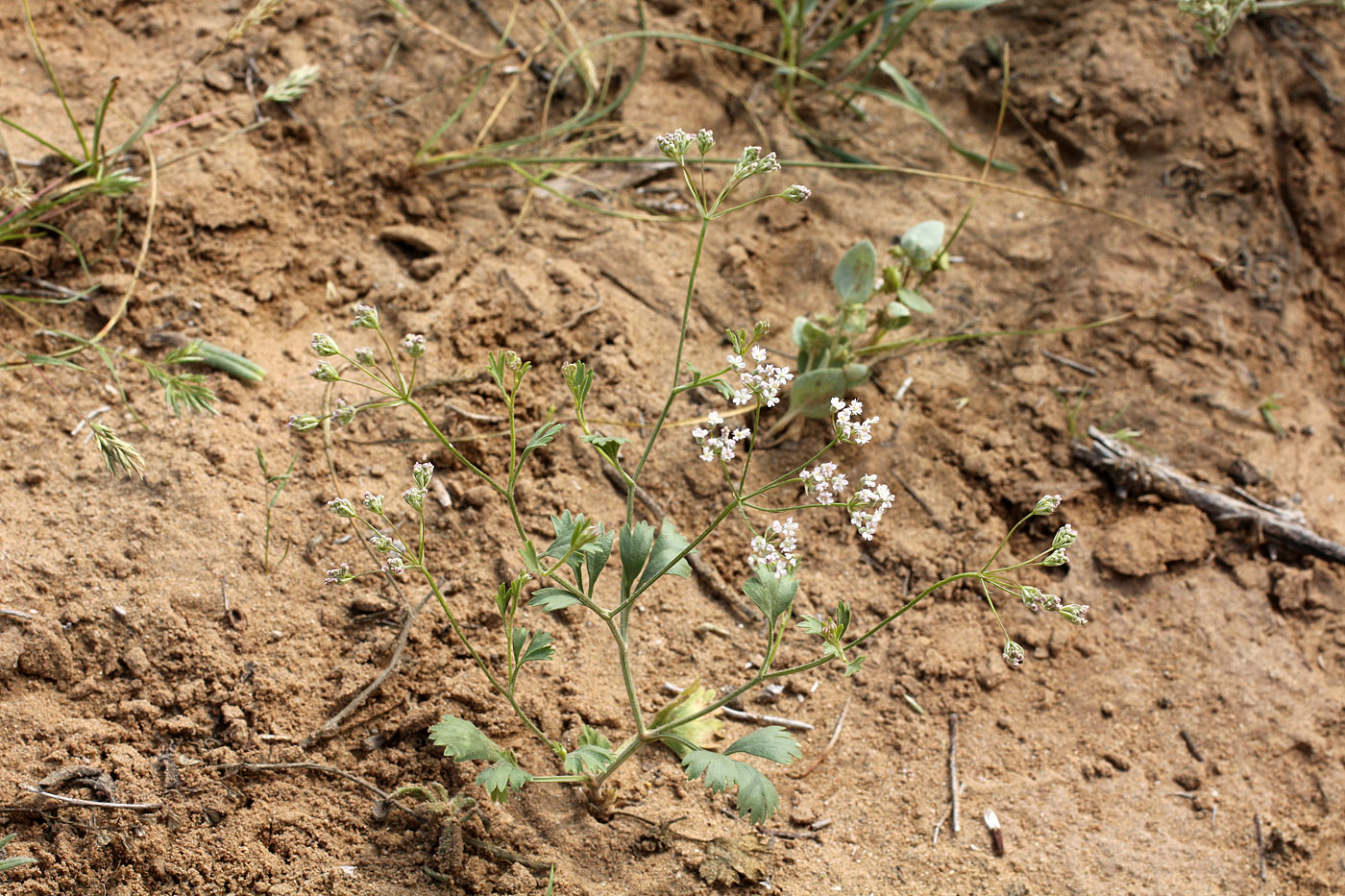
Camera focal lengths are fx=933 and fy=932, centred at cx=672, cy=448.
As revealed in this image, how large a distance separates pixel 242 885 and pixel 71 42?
266 cm

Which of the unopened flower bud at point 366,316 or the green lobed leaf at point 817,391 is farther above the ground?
the unopened flower bud at point 366,316

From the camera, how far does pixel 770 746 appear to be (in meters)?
1.83

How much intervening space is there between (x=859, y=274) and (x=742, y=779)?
5.16 ft

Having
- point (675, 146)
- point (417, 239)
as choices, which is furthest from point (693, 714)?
point (417, 239)

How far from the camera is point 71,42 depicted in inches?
117

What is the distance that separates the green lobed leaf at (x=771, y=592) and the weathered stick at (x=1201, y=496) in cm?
144

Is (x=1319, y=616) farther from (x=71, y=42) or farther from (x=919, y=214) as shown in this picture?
(x=71, y=42)

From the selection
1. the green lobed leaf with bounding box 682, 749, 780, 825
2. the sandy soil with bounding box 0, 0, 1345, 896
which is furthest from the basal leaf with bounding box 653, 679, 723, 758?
the green lobed leaf with bounding box 682, 749, 780, 825

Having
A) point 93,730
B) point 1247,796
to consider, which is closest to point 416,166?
point 93,730

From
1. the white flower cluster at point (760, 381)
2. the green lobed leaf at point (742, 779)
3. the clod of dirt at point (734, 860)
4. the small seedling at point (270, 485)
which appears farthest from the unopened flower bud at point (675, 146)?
the clod of dirt at point (734, 860)

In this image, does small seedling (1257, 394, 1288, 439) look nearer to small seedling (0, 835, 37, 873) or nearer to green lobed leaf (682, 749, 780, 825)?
green lobed leaf (682, 749, 780, 825)

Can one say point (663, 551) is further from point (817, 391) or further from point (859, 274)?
point (859, 274)

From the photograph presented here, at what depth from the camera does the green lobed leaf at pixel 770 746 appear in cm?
181

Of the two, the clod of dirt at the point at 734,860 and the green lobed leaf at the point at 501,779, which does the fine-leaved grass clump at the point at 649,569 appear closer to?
the green lobed leaf at the point at 501,779
